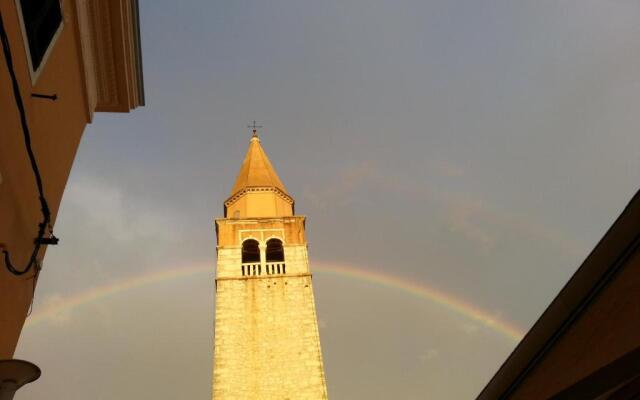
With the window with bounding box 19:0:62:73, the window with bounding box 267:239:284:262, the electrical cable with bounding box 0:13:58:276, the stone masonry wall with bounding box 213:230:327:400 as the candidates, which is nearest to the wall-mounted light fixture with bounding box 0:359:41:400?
the electrical cable with bounding box 0:13:58:276

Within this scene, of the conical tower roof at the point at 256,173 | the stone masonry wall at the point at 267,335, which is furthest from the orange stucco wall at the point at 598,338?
the conical tower roof at the point at 256,173

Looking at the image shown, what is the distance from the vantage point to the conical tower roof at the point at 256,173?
30.2 m

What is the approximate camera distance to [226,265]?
2558 centimetres

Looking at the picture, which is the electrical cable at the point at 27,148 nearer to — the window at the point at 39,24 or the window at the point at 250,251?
the window at the point at 39,24

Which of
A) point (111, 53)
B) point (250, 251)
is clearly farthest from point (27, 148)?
point (250, 251)

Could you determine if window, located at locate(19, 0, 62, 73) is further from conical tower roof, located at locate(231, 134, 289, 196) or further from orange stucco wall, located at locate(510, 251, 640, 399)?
conical tower roof, located at locate(231, 134, 289, 196)

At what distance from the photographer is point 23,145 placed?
564cm

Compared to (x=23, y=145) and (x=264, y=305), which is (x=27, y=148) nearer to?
(x=23, y=145)

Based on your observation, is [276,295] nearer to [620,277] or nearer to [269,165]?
[269,165]

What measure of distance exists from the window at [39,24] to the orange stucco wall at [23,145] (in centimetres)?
19

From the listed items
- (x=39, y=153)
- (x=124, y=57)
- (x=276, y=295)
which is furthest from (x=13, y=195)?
(x=276, y=295)

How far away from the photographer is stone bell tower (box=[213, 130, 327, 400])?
861 inches

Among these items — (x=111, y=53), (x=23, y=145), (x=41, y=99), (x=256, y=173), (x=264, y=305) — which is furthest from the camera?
(x=256, y=173)

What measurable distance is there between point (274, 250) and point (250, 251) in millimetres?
1117
